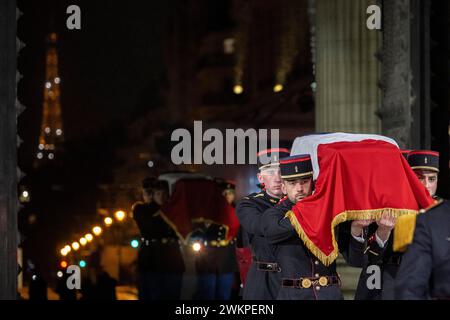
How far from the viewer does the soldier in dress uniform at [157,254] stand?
16844mm

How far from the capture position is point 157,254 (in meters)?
17.0

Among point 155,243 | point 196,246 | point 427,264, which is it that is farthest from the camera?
point 196,246

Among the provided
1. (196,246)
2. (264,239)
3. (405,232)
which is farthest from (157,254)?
(405,232)

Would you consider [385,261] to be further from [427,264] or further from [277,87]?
[277,87]

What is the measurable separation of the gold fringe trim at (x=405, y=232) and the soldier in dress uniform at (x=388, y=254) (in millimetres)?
1433

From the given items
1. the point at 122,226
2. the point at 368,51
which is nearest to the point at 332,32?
the point at 368,51

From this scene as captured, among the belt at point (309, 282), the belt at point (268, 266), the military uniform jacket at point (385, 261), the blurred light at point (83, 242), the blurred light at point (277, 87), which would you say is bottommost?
the blurred light at point (83, 242)

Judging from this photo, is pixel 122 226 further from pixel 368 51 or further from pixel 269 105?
pixel 269 105

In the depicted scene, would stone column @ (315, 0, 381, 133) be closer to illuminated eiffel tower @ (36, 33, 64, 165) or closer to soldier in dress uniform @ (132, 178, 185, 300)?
soldier in dress uniform @ (132, 178, 185, 300)

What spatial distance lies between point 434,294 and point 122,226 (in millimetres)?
23661

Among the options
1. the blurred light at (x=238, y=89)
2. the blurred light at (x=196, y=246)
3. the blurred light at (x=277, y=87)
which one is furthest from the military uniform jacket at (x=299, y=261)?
the blurred light at (x=238, y=89)

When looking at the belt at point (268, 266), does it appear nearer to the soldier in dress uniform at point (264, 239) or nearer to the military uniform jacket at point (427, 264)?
the soldier in dress uniform at point (264, 239)

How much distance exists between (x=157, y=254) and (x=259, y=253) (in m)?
6.14
